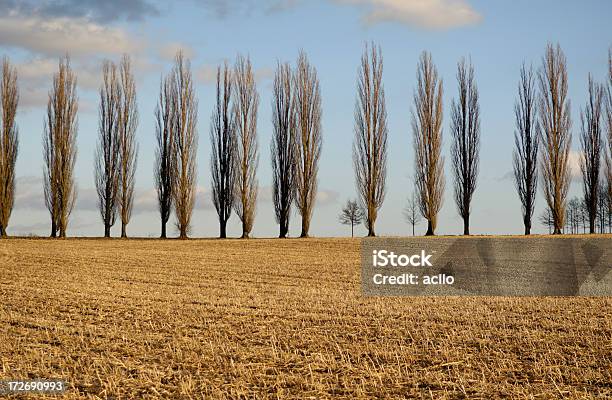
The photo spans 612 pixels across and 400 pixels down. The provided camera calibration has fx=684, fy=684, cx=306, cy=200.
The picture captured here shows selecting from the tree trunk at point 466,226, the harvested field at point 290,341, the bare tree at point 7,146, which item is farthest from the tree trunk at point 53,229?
the tree trunk at point 466,226

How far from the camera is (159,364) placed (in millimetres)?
8133

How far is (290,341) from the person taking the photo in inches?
368

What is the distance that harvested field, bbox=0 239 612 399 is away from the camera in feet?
23.4

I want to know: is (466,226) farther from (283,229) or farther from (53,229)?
(53,229)

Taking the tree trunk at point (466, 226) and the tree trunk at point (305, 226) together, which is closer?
the tree trunk at point (305, 226)

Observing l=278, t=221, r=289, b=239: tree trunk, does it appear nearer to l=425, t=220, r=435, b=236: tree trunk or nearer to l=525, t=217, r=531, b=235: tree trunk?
l=425, t=220, r=435, b=236: tree trunk

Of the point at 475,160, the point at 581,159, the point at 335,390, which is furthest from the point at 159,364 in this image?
the point at 581,159

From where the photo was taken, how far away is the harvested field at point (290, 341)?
7.12m

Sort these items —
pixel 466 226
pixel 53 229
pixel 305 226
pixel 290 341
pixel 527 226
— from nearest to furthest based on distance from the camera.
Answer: pixel 290 341, pixel 305 226, pixel 466 226, pixel 527 226, pixel 53 229

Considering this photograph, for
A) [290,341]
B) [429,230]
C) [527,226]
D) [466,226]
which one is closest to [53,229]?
[429,230]

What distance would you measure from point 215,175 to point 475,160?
1426cm

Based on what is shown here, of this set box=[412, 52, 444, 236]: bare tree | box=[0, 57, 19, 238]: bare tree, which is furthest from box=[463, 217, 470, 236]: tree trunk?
box=[0, 57, 19, 238]: bare tree

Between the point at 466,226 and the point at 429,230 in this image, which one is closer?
the point at 429,230

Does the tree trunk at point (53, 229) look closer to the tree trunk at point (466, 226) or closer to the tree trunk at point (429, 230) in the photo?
the tree trunk at point (429, 230)
